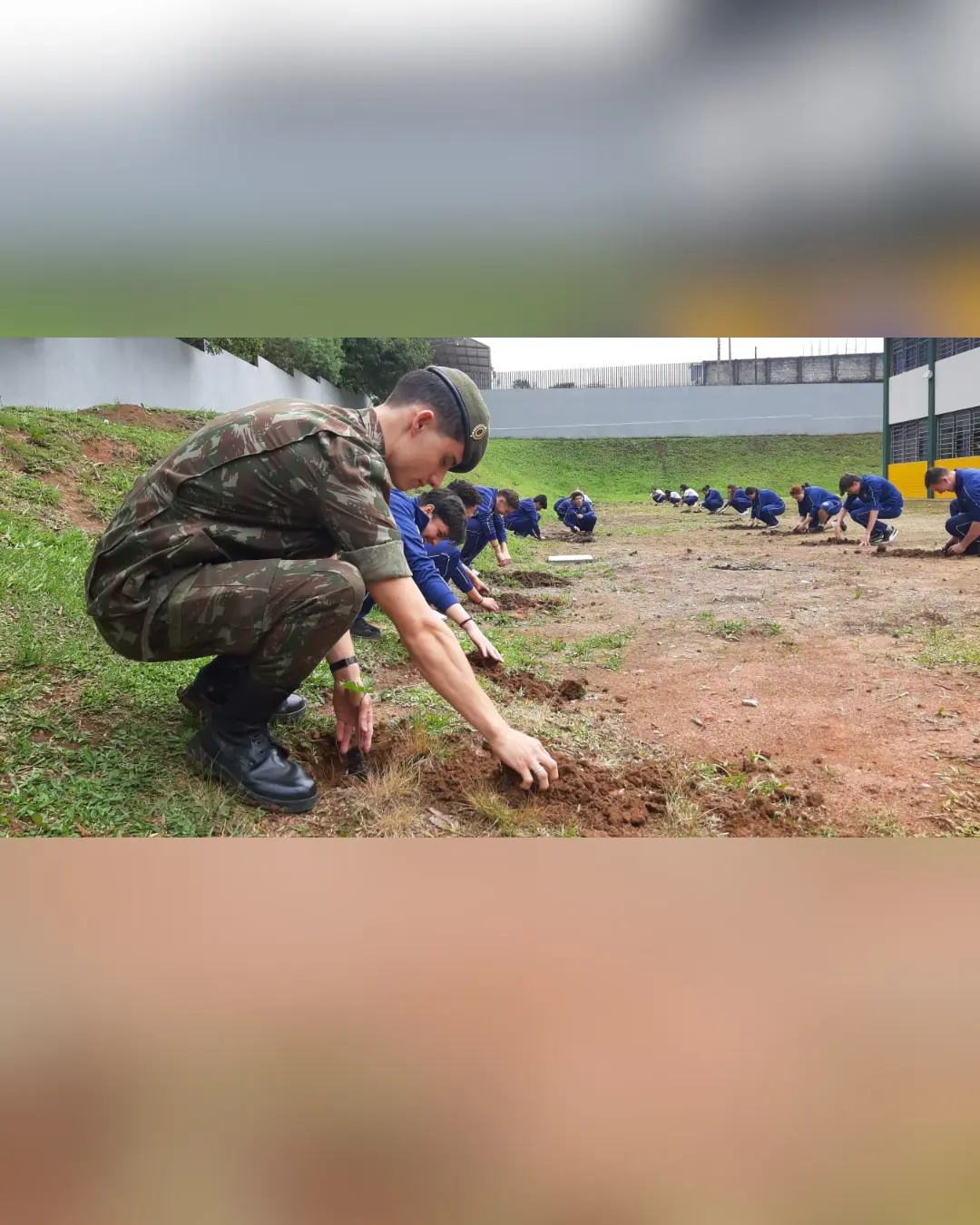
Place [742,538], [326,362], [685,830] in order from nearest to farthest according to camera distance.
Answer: [685,830] → [326,362] → [742,538]

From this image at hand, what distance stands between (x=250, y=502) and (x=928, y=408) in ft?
34.6

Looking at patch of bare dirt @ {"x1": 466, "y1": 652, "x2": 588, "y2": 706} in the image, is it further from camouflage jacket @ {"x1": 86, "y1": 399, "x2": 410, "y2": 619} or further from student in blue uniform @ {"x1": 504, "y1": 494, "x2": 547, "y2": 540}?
student in blue uniform @ {"x1": 504, "y1": 494, "x2": 547, "y2": 540}

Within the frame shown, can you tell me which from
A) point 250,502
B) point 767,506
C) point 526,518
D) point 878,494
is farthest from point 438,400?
point 767,506

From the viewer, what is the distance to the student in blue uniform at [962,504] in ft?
18.3

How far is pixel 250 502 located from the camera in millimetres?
1553

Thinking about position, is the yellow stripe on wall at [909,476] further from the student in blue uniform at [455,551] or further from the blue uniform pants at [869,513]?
the student in blue uniform at [455,551]

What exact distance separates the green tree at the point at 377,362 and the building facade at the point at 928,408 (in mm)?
5675

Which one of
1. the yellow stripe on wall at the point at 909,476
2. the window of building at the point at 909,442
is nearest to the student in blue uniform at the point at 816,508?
the yellow stripe on wall at the point at 909,476

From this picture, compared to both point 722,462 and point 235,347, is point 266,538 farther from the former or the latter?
point 722,462
